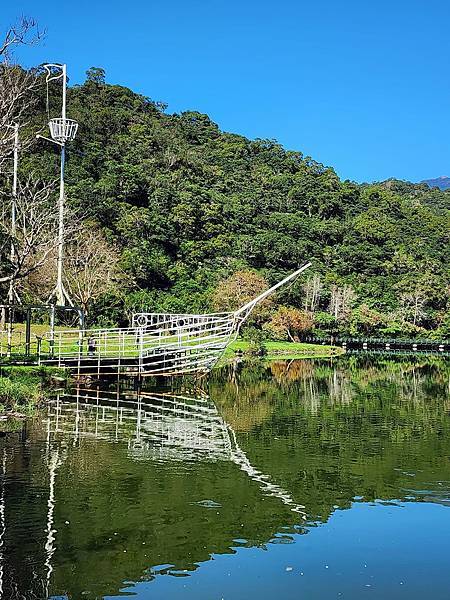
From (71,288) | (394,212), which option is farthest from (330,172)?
(71,288)

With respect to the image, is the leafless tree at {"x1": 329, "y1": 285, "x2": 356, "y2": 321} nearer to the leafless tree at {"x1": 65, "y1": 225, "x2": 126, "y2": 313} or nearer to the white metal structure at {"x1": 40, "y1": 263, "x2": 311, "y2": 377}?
the leafless tree at {"x1": 65, "y1": 225, "x2": 126, "y2": 313}

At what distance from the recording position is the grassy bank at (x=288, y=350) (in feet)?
162

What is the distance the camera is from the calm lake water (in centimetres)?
804

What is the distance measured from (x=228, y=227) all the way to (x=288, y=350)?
2326 cm

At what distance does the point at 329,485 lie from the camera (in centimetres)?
1230

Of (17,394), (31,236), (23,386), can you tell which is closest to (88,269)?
(31,236)

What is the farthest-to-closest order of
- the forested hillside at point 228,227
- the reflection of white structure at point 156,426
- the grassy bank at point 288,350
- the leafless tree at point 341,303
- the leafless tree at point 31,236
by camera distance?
the leafless tree at point 341,303, the forested hillside at point 228,227, the grassy bank at point 288,350, the leafless tree at point 31,236, the reflection of white structure at point 156,426

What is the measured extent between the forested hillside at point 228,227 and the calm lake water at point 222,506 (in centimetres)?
2692

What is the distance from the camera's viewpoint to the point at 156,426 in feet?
58.7

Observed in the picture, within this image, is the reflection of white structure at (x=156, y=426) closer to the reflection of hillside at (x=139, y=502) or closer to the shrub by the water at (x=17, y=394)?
the reflection of hillside at (x=139, y=502)

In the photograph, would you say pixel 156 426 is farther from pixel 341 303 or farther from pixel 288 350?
pixel 341 303

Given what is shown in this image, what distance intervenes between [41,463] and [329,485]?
4889 millimetres

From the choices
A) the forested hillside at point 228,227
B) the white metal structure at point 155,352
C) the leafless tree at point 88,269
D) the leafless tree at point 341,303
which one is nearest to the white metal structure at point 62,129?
the white metal structure at point 155,352

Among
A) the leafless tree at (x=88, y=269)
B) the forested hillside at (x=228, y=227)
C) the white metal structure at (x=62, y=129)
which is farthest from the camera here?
the forested hillside at (x=228, y=227)
